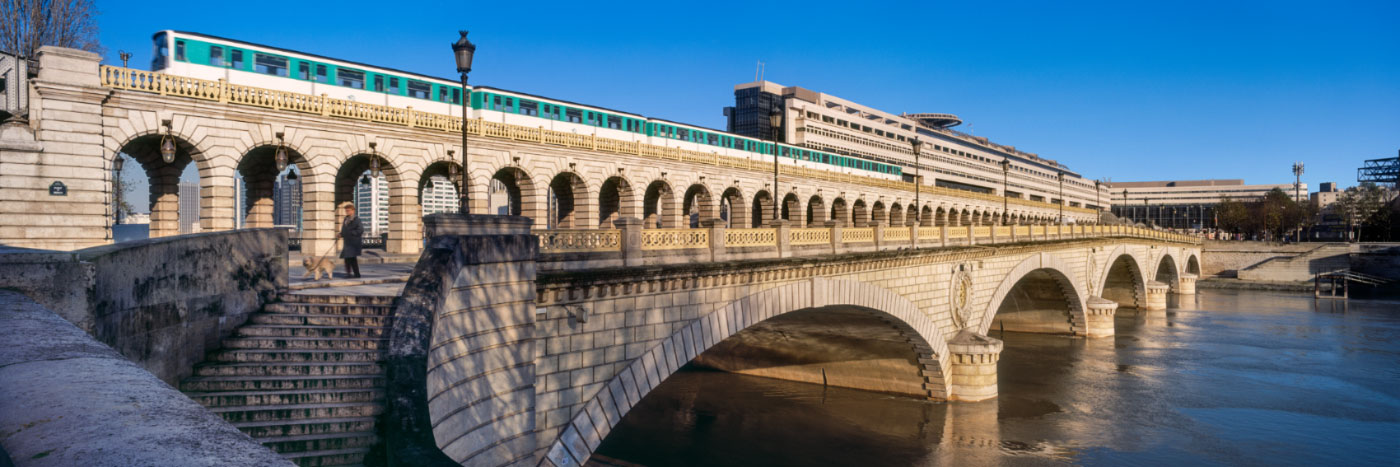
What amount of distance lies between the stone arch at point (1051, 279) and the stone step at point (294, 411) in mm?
26221

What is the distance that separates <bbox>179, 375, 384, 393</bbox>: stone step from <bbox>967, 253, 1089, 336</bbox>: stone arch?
26067mm

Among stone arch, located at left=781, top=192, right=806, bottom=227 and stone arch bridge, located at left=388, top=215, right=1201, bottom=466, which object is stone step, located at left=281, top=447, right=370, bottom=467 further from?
stone arch, located at left=781, top=192, right=806, bottom=227

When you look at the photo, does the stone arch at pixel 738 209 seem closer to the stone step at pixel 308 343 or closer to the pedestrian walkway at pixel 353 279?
the pedestrian walkway at pixel 353 279

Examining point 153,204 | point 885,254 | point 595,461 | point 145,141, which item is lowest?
point 595,461

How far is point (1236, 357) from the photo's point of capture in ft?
128

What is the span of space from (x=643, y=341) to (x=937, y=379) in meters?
17.0

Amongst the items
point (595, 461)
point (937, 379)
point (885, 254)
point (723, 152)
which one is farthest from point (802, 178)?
point (595, 461)

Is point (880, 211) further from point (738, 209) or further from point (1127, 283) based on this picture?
point (738, 209)

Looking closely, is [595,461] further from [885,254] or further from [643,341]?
[885,254]

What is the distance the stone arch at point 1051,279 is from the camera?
32822mm

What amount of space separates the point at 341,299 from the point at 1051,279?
4196 cm

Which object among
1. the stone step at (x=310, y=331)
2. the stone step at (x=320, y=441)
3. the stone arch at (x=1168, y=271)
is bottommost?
the stone arch at (x=1168, y=271)

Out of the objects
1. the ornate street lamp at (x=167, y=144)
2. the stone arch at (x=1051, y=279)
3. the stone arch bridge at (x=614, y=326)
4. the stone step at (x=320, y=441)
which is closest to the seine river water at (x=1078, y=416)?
the stone arch bridge at (x=614, y=326)

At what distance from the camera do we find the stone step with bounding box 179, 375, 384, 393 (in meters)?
10.4
